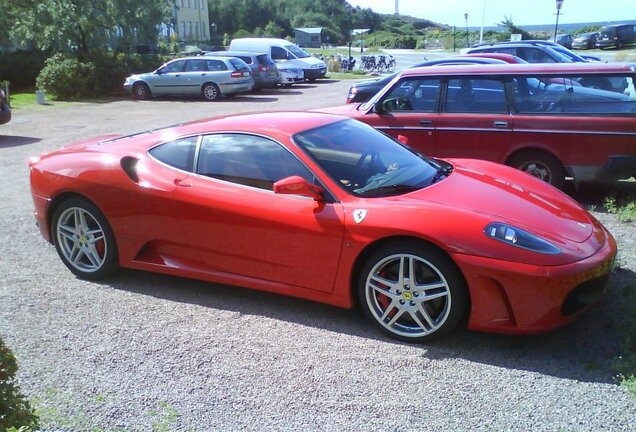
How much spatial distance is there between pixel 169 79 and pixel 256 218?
1877 cm

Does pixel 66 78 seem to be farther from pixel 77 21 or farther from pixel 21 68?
pixel 21 68

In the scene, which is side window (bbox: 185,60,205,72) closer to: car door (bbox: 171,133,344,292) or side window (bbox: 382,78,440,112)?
side window (bbox: 382,78,440,112)

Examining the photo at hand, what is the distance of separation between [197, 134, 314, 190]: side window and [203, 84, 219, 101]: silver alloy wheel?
17.3 m

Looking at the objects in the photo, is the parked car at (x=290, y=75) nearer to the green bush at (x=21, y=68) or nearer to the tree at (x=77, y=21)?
the tree at (x=77, y=21)

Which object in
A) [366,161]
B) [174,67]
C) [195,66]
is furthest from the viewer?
[174,67]

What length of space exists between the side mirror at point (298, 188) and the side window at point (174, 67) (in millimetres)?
19069

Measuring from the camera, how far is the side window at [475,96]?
712cm

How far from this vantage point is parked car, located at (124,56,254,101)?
2123 cm

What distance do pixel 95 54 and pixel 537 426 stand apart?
77.6ft

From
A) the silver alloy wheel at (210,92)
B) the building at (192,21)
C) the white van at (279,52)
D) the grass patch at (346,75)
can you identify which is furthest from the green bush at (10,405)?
the building at (192,21)

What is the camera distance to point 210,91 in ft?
70.2

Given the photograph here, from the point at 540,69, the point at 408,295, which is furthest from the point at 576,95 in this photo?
the point at 408,295

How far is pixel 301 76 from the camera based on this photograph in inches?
1029

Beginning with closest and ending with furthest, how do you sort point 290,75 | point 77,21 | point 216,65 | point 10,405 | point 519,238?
1. point 10,405
2. point 519,238
3. point 216,65
4. point 77,21
5. point 290,75
